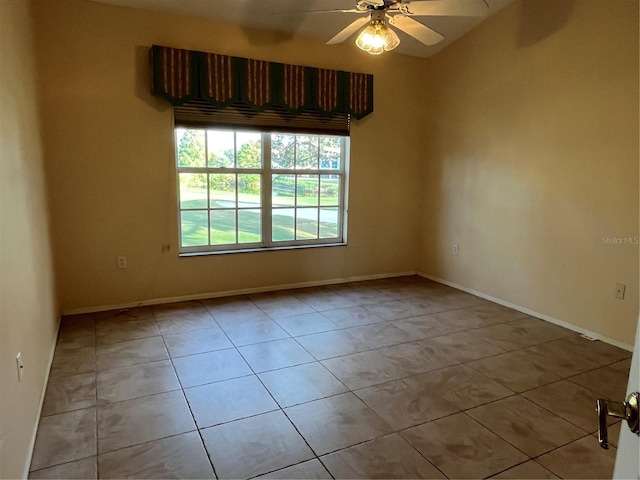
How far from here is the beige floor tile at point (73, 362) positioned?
2656 millimetres

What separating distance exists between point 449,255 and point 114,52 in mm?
3773

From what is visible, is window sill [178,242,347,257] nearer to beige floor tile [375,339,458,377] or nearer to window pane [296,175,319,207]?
window pane [296,175,319,207]

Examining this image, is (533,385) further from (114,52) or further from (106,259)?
(114,52)

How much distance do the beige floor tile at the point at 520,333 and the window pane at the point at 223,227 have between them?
7.98 ft

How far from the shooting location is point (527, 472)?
186 cm

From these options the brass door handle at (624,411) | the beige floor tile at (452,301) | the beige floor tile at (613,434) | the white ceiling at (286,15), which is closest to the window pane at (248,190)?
the white ceiling at (286,15)

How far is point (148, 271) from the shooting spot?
12.8 ft

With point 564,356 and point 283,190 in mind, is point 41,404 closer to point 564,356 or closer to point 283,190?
point 283,190

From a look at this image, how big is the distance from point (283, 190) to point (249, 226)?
0.51 meters

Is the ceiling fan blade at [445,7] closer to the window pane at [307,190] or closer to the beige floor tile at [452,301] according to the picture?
the window pane at [307,190]

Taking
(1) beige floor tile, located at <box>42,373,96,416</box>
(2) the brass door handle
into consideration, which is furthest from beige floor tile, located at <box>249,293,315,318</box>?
(2) the brass door handle

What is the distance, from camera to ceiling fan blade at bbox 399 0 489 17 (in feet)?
8.33

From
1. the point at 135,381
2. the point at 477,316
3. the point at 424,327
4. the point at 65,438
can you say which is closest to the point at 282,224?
the point at 424,327

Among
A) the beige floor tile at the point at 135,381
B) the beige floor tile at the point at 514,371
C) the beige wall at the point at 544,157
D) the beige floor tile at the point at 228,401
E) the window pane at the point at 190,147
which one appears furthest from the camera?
the window pane at the point at 190,147
